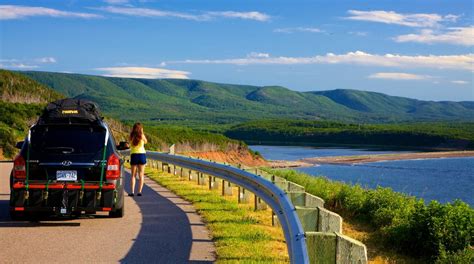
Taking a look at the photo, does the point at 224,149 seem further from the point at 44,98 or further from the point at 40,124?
the point at 40,124

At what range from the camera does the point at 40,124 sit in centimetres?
1028

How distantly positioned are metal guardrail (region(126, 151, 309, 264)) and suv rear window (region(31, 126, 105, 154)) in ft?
8.77

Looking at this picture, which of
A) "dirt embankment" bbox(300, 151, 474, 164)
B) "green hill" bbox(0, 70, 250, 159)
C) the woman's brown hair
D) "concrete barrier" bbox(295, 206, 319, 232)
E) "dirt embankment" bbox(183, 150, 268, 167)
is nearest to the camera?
"concrete barrier" bbox(295, 206, 319, 232)

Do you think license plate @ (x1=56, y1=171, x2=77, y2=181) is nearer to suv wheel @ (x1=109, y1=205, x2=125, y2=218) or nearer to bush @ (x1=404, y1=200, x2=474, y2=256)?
suv wheel @ (x1=109, y1=205, x2=125, y2=218)

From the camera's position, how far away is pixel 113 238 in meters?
8.97

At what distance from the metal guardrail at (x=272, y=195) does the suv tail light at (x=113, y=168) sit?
2.26 meters

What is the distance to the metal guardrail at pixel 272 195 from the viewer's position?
5.41m

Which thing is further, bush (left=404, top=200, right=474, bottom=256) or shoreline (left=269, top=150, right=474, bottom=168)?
shoreline (left=269, top=150, right=474, bottom=168)

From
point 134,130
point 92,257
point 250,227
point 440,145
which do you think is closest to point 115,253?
point 92,257

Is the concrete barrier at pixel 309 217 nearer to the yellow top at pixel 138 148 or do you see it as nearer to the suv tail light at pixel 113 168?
the suv tail light at pixel 113 168

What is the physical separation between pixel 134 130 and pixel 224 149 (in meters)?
125

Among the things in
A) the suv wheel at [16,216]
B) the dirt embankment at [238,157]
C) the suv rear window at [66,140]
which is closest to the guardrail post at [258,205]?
the suv rear window at [66,140]

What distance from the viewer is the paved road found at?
24.9 feet

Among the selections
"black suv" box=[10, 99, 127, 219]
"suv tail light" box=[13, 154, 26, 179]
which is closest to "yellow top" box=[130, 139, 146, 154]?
"black suv" box=[10, 99, 127, 219]
